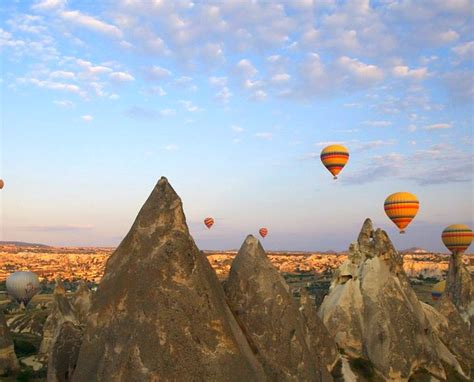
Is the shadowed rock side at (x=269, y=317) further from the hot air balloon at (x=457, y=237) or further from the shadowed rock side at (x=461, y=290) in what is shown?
the hot air balloon at (x=457, y=237)

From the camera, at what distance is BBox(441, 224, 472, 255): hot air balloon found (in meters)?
43.9

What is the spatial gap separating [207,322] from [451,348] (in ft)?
46.6

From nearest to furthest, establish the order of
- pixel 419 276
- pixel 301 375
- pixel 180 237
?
1. pixel 180 237
2. pixel 301 375
3. pixel 419 276

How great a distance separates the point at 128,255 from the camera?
31.9 ft

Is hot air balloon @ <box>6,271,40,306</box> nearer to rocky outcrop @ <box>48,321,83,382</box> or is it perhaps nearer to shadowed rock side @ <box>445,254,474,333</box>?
shadowed rock side @ <box>445,254,474,333</box>

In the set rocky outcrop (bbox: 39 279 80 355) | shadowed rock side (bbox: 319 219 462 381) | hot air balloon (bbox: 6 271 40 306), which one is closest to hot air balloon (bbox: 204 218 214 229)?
hot air balloon (bbox: 6 271 40 306)

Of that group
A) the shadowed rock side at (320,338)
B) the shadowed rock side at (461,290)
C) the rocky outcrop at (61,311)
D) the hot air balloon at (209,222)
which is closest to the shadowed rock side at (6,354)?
the rocky outcrop at (61,311)

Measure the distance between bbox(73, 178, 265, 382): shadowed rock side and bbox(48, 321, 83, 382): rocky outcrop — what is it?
213 centimetres

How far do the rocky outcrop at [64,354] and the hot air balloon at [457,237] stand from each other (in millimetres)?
39774

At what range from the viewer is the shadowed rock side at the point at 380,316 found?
52.4 feet

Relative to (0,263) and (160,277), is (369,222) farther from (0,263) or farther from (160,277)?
(0,263)

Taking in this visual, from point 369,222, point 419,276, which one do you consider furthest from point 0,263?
point 369,222

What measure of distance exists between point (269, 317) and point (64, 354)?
4931 mm

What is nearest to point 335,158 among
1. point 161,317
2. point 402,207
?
point 402,207
